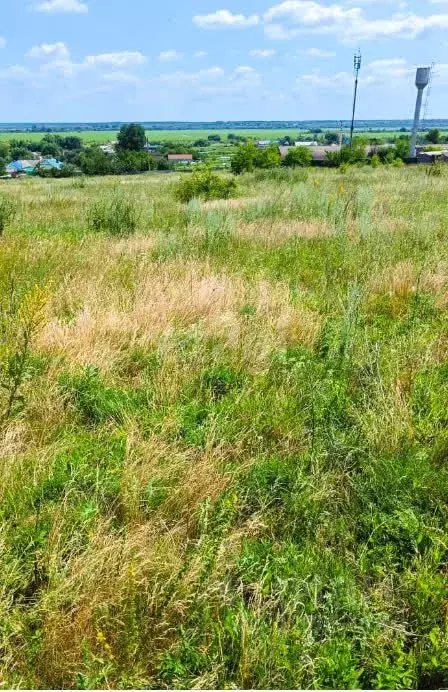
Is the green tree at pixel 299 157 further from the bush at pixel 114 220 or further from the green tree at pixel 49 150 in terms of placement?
the green tree at pixel 49 150

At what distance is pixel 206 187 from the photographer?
631 inches

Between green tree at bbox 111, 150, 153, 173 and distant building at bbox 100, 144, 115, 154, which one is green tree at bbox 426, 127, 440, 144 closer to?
green tree at bbox 111, 150, 153, 173

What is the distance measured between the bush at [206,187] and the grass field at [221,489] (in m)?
11.3

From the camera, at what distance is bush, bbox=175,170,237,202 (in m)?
15.8

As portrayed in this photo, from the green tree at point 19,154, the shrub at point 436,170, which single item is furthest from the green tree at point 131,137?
the shrub at point 436,170

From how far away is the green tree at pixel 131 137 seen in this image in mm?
90688

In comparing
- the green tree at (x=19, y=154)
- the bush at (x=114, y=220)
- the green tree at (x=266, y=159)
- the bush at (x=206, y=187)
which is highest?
the green tree at (x=19, y=154)

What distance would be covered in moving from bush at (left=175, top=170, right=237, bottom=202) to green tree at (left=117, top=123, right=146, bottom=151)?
268 ft

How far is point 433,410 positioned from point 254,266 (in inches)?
141

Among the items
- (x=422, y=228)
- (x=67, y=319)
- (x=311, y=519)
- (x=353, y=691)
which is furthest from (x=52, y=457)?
(x=422, y=228)

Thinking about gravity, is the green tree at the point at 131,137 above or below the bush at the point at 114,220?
above

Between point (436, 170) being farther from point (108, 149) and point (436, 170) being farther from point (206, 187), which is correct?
point (108, 149)

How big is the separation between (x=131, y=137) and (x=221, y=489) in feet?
322

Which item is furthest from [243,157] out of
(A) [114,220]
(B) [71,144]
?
(B) [71,144]
